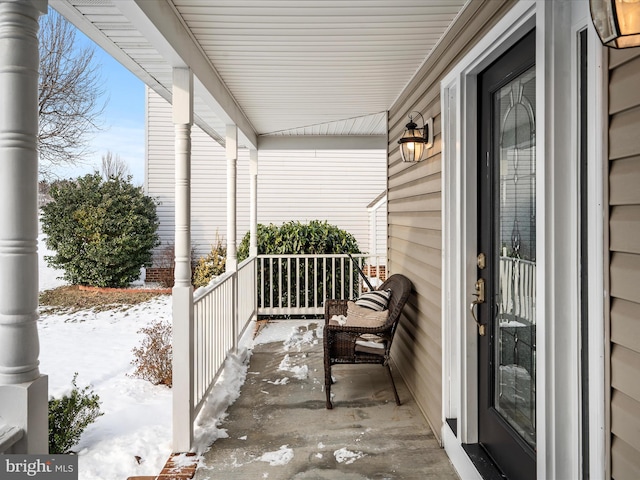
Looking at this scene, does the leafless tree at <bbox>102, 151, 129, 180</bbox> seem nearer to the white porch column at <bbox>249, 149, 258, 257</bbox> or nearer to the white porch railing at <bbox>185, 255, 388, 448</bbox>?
the white porch column at <bbox>249, 149, 258, 257</bbox>

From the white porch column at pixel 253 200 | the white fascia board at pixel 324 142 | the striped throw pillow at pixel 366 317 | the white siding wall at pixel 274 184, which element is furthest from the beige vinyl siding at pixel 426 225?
the white siding wall at pixel 274 184

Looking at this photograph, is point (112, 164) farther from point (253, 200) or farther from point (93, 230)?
point (253, 200)

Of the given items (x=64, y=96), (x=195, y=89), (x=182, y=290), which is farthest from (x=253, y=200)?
(x=64, y=96)

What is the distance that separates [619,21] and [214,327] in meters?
3.41

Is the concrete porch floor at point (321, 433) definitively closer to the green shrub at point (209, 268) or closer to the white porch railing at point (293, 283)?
the white porch railing at point (293, 283)

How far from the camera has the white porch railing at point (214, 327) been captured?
317cm

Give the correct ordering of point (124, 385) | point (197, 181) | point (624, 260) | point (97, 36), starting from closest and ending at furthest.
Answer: point (624, 260) < point (97, 36) < point (124, 385) < point (197, 181)

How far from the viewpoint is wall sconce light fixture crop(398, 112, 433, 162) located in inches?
129

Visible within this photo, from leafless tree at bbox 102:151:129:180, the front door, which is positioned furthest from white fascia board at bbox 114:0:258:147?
leafless tree at bbox 102:151:129:180

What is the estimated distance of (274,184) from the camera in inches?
404

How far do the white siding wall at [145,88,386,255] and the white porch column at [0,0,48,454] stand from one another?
29.2 ft

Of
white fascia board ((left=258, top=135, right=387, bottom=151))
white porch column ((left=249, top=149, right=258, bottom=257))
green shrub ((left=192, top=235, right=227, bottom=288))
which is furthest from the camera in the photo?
green shrub ((left=192, top=235, right=227, bottom=288))

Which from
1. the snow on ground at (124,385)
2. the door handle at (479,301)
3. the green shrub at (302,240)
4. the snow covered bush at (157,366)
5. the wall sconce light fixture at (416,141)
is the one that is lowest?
the snow on ground at (124,385)

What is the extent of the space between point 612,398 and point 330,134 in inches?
224
